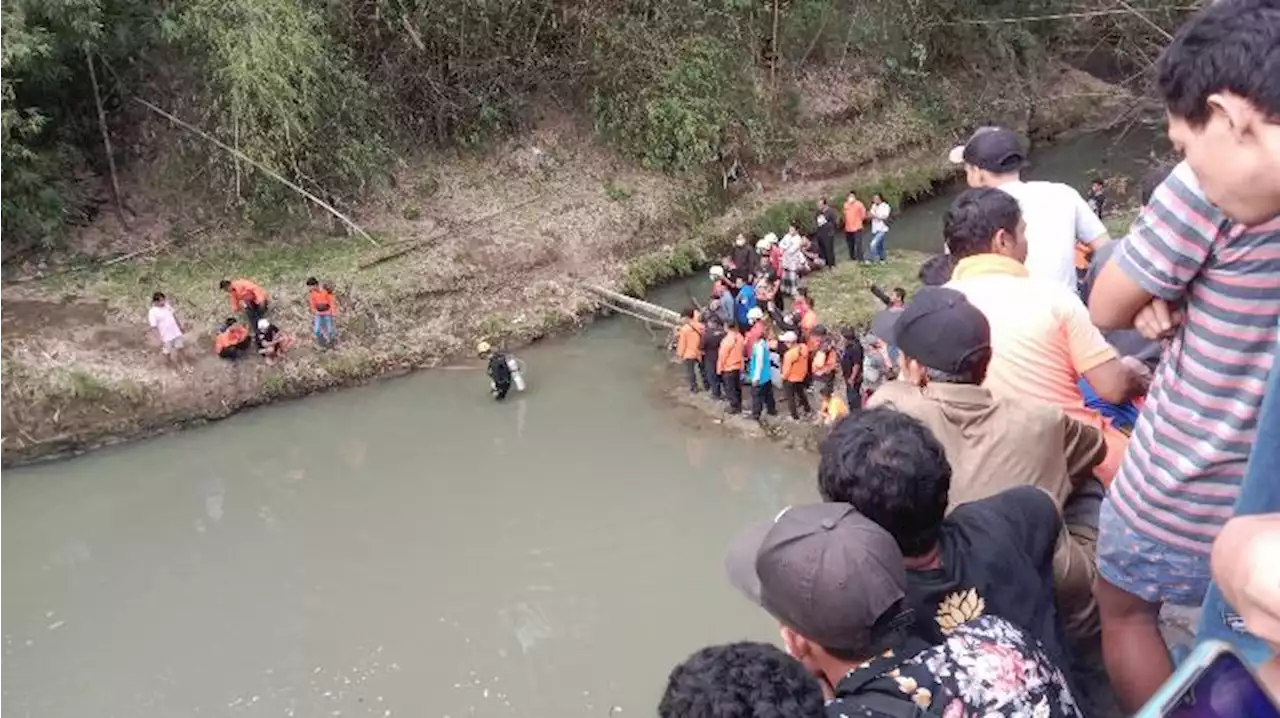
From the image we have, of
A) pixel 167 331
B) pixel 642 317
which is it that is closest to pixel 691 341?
pixel 642 317

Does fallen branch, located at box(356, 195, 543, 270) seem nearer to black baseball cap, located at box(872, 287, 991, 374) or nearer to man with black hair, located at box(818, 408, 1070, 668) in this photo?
black baseball cap, located at box(872, 287, 991, 374)

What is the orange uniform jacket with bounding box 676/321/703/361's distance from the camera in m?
11.0

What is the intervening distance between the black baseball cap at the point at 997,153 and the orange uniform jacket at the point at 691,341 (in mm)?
7590

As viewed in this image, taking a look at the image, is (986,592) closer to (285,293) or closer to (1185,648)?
(1185,648)

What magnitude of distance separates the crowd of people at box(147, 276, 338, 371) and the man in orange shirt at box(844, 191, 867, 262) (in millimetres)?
6430

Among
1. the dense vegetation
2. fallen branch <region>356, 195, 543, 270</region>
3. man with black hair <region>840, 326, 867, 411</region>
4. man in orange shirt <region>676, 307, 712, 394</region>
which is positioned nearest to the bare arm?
man with black hair <region>840, 326, 867, 411</region>

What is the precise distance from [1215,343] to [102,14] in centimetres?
1381

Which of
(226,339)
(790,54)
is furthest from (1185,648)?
(790,54)

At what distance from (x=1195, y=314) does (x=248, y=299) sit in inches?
473

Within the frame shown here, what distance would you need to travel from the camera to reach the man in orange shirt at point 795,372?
1009 cm

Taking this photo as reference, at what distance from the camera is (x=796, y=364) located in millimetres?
10164

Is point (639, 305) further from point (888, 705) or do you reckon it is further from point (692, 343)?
point (888, 705)

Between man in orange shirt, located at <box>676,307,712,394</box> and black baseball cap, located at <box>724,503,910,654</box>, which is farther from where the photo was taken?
man in orange shirt, located at <box>676,307,712,394</box>

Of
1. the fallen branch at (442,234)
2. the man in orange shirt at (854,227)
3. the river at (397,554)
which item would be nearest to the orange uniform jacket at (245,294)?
the river at (397,554)
